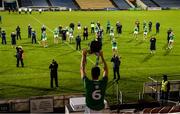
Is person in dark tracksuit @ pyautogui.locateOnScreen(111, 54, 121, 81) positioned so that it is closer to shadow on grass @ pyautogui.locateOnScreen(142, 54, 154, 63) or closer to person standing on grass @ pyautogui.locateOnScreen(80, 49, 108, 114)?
shadow on grass @ pyautogui.locateOnScreen(142, 54, 154, 63)

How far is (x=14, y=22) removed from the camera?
57.5m

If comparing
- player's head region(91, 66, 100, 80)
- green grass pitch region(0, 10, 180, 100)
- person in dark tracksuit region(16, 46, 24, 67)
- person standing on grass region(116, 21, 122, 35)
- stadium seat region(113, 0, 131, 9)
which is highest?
stadium seat region(113, 0, 131, 9)

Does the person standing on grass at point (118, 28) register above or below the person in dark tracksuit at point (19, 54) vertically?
above

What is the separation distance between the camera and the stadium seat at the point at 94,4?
90781 millimetres

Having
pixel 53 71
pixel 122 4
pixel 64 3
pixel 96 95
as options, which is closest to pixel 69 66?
pixel 53 71

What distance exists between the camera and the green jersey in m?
8.27

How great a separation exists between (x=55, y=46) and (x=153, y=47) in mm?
9394

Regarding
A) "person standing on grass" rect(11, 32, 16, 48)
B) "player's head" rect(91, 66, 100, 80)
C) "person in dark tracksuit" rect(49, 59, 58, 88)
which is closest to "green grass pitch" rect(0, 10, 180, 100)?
"person standing on grass" rect(11, 32, 16, 48)

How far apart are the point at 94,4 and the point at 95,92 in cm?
8689

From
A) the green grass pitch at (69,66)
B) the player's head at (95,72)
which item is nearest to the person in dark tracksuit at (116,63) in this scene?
the green grass pitch at (69,66)

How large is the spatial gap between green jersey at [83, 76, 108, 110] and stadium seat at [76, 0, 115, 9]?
8136 cm

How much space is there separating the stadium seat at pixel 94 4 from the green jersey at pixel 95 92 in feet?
267

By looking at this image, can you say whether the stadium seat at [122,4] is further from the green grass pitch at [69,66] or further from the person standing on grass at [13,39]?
the person standing on grass at [13,39]

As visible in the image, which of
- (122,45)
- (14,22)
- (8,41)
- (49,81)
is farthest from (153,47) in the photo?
(14,22)
